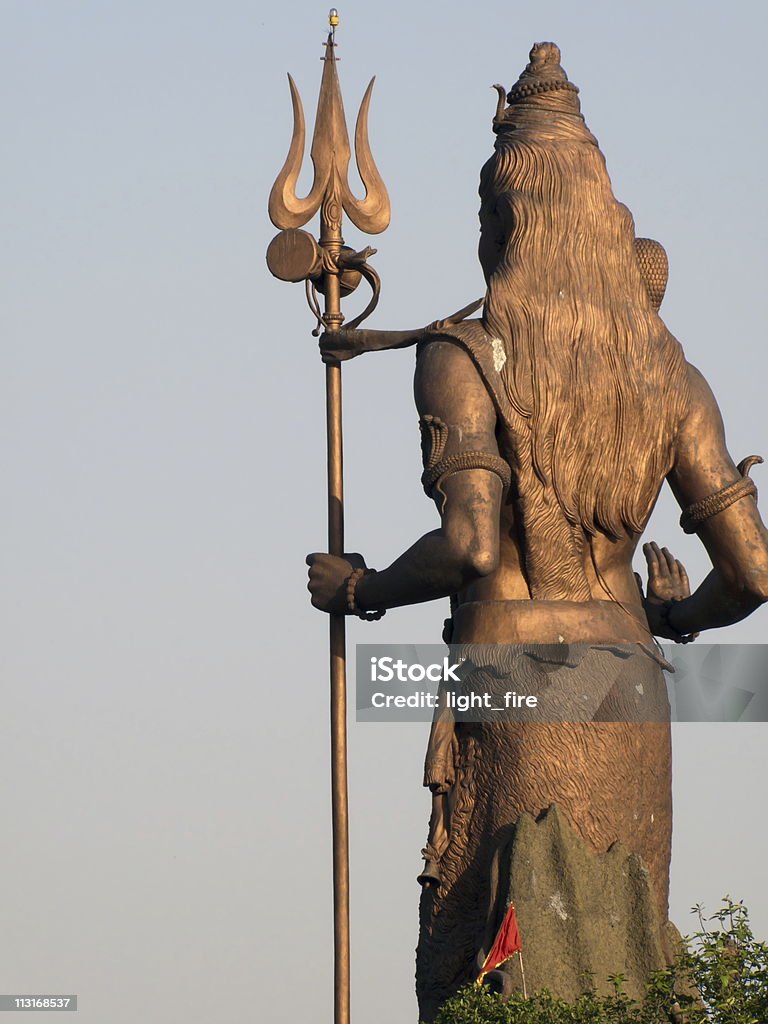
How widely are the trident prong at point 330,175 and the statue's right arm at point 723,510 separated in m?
2.01

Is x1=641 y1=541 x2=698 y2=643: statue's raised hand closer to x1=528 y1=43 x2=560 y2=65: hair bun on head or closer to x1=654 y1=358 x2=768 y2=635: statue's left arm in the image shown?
x1=654 y1=358 x2=768 y2=635: statue's left arm

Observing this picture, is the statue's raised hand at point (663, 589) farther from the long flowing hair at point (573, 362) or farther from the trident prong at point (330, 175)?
the trident prong at point (330, 175)

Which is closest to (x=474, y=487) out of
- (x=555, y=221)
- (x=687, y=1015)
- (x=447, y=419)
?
(x=447, y=419)

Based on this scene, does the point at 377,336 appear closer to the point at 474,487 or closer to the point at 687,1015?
the point at 474,487

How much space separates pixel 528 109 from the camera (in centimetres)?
1535

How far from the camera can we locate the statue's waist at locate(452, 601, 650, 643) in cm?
1481

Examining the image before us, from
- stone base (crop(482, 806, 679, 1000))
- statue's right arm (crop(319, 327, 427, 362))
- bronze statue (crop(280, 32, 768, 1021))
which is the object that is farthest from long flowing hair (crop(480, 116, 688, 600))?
stone base (crop(482, 806, 679, 1000))

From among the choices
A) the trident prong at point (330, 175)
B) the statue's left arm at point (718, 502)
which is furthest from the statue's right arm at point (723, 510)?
the trident prong at point (330, 175)

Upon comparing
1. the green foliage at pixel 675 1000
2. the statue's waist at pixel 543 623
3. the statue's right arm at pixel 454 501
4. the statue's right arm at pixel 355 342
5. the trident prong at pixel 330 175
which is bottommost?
the green foliage at pixel 675 1000

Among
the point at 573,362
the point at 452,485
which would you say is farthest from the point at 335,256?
the point at 452,485

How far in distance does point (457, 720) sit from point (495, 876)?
2.91 feet

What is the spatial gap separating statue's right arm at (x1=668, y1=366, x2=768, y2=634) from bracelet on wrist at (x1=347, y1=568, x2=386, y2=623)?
1.58 metres

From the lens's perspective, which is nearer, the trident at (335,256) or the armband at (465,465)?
the armband at (465,465)

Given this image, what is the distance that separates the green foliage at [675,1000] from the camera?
13.5 m
